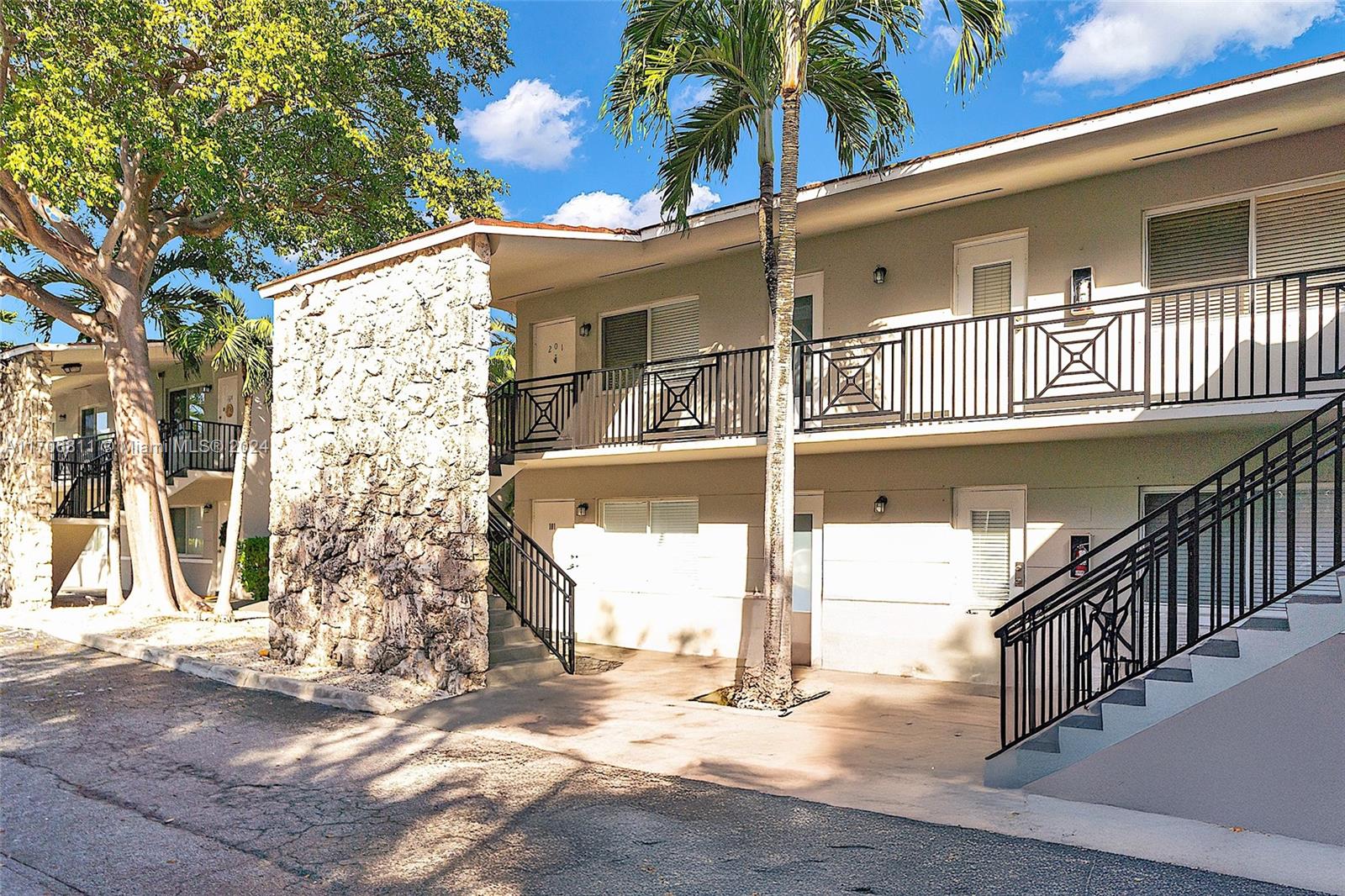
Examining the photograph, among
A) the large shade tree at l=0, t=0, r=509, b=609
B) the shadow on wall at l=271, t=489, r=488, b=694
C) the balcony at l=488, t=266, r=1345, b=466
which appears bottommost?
the shadow on wall at l=271, t=489, r=488, b=694

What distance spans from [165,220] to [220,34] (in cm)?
519

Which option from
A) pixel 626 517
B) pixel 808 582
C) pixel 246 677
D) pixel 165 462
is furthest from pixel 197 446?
pixel 808 582

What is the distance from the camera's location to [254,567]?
22312 mm

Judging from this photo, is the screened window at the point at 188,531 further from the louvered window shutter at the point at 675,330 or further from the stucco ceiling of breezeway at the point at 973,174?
the louvered window shutter at the point at 675,330

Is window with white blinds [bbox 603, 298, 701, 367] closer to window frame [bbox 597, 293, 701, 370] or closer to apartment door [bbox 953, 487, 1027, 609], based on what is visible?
window frame [bbox 597, 293, 701, 370]

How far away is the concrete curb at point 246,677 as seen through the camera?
10305 millimetres

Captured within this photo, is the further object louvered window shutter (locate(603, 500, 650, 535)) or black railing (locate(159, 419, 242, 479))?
black railing (locate(159, 419, 242, 479))

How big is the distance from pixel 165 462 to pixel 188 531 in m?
4.12

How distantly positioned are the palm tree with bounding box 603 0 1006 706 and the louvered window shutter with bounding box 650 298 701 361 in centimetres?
263

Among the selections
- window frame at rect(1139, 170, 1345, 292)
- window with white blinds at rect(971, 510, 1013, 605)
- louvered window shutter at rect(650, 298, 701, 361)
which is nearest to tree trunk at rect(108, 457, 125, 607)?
louvered window shutter at rect(650, 298, 701, 361)

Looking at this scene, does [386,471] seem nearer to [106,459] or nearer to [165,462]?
[165,462]

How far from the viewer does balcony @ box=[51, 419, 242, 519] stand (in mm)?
21844

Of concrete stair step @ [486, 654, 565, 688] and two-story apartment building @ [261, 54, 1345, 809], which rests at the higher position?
two-story apartment building @ [261, 54, 1345, 809]

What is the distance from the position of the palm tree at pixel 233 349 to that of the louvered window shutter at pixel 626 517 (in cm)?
648
